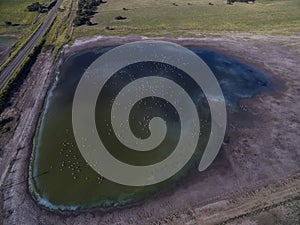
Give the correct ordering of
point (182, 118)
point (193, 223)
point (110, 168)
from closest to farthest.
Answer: point (193, 223)
point (110, 168)
point (182, 118)

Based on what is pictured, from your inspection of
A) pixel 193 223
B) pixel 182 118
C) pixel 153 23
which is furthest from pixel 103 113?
pixel 153 23

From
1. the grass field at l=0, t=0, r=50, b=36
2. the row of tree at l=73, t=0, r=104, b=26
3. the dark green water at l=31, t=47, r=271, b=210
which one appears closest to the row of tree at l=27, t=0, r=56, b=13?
the grass field at l=0, t=0, r=50, b=36

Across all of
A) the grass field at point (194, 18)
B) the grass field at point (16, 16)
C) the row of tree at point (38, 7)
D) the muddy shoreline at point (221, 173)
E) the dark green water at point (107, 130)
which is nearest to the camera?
the muddy shoreline at point (221, 173)

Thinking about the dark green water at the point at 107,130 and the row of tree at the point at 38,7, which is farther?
the row of tree at the point at 38,7

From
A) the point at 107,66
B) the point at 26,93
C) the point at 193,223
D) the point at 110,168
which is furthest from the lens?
the point at 107,66

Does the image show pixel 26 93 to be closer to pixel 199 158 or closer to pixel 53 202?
pixel 53 202

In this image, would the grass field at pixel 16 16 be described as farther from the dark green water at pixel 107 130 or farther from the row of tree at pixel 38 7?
the dark green water at pixel 107 130

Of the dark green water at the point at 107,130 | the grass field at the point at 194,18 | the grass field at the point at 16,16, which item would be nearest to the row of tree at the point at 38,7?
the grass field at the point at 16,16

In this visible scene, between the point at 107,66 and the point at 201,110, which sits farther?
the point at 107,66
